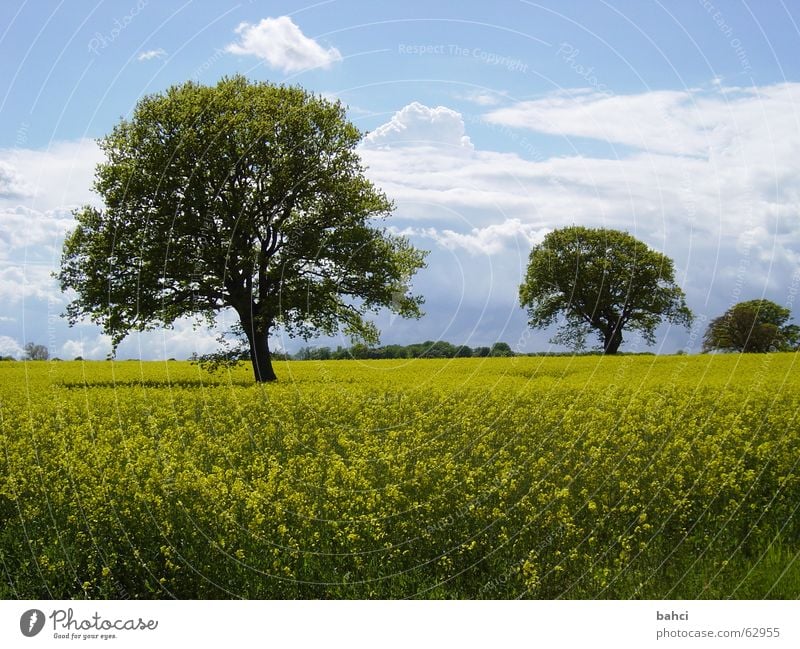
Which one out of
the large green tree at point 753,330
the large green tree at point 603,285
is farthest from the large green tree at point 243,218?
the large green tree at point 753,330

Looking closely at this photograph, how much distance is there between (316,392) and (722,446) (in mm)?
10328

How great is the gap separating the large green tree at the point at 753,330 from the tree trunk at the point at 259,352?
26218mm

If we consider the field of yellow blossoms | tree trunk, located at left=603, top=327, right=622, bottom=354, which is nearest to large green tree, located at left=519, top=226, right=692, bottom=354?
tree trunk, located at left=603, top=327, right=622, bottom=354

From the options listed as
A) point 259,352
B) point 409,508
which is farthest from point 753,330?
point 409,508

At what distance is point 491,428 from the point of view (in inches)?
536

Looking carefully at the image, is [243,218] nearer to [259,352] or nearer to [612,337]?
[259,352]

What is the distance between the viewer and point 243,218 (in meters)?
24.5

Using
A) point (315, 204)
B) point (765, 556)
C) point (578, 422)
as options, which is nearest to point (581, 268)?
point (315, 204)

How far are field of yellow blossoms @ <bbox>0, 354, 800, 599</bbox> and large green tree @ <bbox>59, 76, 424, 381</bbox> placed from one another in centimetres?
1067

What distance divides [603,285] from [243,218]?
17556 mm

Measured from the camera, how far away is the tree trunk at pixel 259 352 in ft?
83.8

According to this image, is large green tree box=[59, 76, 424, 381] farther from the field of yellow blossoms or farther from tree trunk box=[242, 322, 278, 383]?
the field of yellow blossoms

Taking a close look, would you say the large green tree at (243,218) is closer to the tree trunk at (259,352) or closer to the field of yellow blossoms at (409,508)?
the tree trunk at (259,352)

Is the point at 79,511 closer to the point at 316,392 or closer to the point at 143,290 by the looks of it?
the point at 316,392
